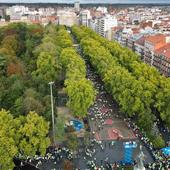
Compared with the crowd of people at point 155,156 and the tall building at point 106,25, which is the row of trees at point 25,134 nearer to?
the crowd of people at point 155,156

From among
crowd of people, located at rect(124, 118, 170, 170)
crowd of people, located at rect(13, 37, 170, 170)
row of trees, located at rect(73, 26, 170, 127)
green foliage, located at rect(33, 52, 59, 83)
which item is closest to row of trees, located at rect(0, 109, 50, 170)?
crowd of people, located at rect(13, 37, 170, 170)

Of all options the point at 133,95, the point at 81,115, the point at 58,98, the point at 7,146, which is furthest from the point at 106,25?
the point at 7,146

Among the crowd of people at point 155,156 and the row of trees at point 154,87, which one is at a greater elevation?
the row of trees at point 154,87

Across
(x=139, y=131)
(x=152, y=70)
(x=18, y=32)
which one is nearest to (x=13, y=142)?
(x=139, y=131)

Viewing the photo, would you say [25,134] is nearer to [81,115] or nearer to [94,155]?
[94,155]

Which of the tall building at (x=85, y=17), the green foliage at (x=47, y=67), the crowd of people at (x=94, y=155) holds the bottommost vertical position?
the crowd of people at (x=94, y=155)

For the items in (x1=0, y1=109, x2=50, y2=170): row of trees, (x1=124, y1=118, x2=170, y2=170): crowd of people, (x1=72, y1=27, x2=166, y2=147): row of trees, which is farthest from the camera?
(x1=72, y1=27, x2=166, y2=147): row of trees

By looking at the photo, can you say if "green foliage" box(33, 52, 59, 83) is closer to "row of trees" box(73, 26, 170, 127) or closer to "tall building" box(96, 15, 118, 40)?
"row of trees" box(73, 26, 170, 127)

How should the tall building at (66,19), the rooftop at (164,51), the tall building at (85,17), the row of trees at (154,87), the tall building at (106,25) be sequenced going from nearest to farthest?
the row of trees at (154,87) < the rooftop at (164,51) < the tall building at (106,25) < the tall building at (85,17) < the tall building at (66,19)

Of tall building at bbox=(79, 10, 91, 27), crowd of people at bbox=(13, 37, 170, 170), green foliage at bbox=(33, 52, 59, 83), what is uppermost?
green foliage at bbox=(33, 52, 59, 83)

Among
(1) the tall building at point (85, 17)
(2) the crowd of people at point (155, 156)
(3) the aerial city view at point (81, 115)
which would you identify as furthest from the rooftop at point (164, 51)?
(1) the tall building at point (85, 17)

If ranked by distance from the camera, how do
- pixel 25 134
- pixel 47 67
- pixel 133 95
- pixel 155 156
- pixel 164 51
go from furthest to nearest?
pixel 164 51 < pixel 47 67 < pixel 133 95 < pixel 155 156 < pixel 25 134

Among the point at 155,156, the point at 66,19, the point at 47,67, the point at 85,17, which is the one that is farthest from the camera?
the point at 66,19
